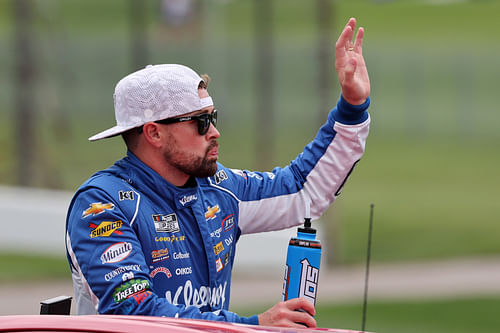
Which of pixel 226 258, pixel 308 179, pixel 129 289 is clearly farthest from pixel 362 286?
pixel 129 289

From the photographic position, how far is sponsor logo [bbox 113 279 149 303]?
3213mm

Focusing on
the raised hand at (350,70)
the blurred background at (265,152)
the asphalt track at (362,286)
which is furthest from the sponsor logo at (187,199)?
the asphalt track at (362,286)

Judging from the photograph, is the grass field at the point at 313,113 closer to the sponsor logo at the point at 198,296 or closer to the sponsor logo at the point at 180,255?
the sponsor logo at the point at 198,296

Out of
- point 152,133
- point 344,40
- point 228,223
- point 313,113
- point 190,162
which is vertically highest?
point 313,113

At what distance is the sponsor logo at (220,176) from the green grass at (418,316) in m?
4.69

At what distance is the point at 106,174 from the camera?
360 cm

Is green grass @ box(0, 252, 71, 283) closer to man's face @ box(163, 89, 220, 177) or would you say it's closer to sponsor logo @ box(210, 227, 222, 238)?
sponsor logo @ box(210, 227, 222, 238)

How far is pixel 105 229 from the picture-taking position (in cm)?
335

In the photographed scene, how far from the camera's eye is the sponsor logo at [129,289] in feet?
10.5

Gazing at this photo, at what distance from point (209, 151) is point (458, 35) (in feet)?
128

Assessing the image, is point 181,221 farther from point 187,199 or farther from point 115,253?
point 115,253

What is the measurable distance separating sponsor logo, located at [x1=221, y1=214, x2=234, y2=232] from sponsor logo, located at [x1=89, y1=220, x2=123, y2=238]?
612 millimetres

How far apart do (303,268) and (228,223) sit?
54cm

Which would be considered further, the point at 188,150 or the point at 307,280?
the point at 188,150
